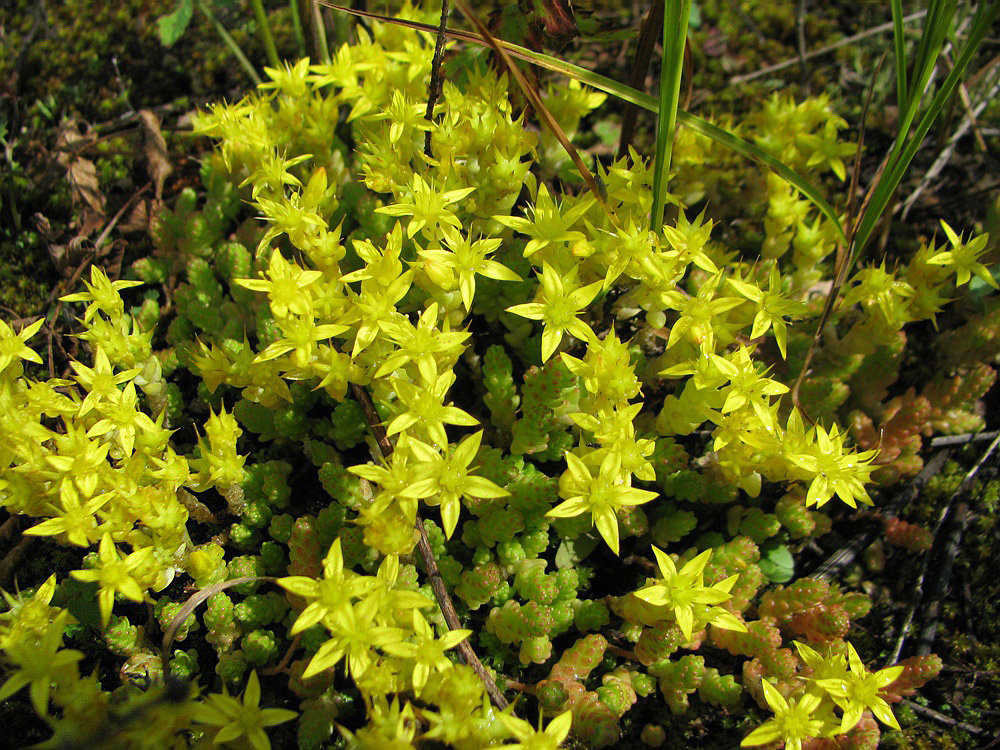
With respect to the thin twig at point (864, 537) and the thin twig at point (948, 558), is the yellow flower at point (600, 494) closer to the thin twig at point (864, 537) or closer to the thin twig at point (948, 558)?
the thin twig at point (864, 537)

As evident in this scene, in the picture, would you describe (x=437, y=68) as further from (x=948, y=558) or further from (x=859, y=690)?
(x=948, y=558)

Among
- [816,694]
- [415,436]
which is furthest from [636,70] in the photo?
[816,694]

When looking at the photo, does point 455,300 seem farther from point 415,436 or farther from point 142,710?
point 142,710

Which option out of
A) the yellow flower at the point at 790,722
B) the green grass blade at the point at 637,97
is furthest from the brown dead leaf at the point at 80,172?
the yellow flower at the point at 790,722

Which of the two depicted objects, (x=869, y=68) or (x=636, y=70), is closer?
(x=636, y=70)

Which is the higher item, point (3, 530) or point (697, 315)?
point (697, 315)

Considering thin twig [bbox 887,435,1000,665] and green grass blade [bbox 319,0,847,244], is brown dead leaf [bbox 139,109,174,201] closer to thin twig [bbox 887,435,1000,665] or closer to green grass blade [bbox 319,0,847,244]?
green grass blade [bbox 319,0,847,244]

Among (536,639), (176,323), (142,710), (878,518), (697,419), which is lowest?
(878,518)

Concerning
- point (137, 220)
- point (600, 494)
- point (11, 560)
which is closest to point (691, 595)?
point (600, 494)
